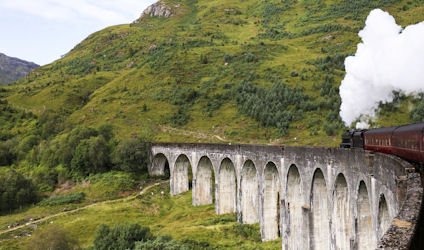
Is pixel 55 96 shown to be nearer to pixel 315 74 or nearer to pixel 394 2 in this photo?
pixel 315 74

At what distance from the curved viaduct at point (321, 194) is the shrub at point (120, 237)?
1244 cm

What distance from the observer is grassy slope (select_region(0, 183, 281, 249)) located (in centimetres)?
3653

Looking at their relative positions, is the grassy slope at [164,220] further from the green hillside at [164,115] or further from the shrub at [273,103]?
Result: the shrub at [273,103]

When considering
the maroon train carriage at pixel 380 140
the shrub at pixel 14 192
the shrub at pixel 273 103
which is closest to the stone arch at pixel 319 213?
the maroon train carriage at pixel 380 140

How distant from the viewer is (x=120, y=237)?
32750mm

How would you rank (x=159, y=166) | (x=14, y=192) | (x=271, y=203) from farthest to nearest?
(x=159, y=166), (x=14, y=192), (x=271, y=203)

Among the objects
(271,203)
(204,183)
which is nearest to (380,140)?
(271,203)

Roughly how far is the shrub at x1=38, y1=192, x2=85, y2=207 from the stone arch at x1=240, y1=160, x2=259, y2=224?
97.3 ft

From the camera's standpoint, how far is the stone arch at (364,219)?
813 inches

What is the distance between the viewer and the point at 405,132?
54.4ft

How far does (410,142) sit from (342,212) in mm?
9545

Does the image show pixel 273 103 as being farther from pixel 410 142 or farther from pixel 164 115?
pixel 410 142

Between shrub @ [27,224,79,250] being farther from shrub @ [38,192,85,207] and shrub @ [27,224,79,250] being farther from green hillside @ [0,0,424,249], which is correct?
shrub @ [38,192,85,207]

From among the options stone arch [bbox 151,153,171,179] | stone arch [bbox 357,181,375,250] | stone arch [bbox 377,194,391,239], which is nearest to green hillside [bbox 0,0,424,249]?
stone arch [bbox 151,153,171,179]
